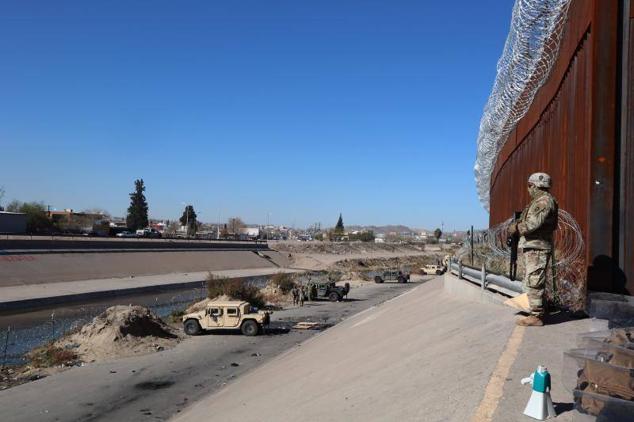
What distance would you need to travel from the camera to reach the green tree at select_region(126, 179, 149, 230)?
144 meters

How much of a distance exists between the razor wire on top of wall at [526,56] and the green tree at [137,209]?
136 metres

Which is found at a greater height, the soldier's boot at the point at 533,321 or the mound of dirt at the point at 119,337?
the soldier's boot at the point at 533,321

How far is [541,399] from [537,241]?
321 cm

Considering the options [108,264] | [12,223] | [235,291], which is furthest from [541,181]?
[12,223]

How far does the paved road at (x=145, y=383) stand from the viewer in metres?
14.3

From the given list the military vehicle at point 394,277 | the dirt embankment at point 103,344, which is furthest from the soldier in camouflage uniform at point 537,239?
the military vehicle at point 394,277

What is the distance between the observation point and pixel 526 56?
10.9 meters

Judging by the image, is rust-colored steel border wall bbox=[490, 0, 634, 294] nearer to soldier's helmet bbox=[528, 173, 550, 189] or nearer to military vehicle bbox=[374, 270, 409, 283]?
soldier's helmet bbox=[528, 173, 550, 189]

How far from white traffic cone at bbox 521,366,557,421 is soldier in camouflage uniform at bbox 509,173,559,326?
3.00 m

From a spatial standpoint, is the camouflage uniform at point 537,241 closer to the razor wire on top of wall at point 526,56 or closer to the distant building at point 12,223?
the razor wire on top of wall at point 526,56

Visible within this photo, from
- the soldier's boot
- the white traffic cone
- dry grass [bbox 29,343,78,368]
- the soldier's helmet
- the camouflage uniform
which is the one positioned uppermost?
the soldier's helmet

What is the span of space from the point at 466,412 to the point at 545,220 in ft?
10.3

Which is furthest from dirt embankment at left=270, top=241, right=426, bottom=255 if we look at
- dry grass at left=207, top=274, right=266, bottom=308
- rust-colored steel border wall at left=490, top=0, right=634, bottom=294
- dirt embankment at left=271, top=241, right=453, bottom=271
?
rust-colored steel border wall at left=490, top=0, right=634, bottom=294

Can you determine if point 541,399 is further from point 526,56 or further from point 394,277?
point 394,277
